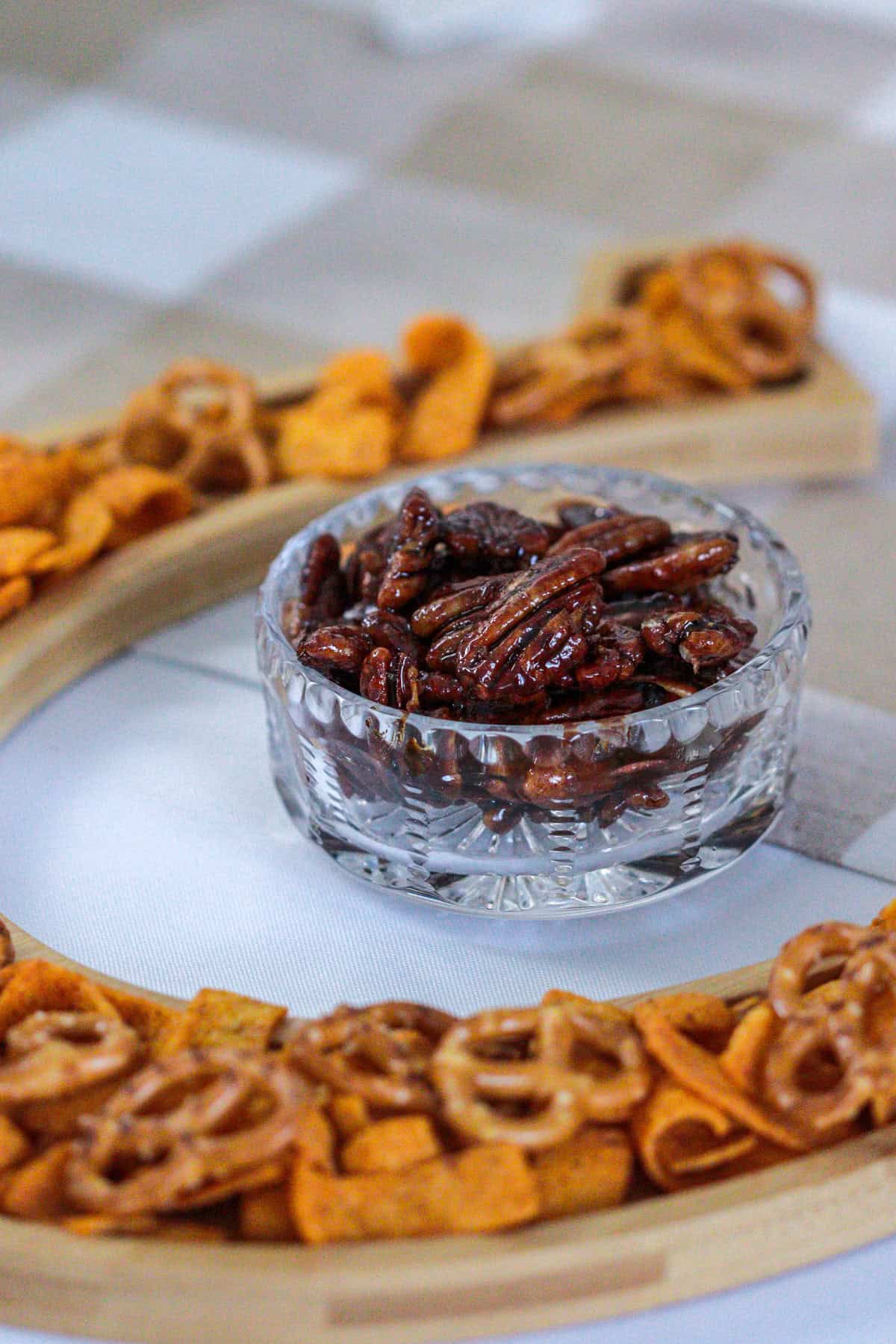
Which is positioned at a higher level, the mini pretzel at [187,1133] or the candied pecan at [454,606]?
the candied pecan at [454,606]

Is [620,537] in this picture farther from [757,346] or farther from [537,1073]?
[757,346]

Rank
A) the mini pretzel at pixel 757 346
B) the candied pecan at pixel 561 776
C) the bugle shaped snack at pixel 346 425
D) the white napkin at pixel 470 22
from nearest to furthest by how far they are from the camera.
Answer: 1. the candied pecan at pixel 561 776
2. the bugle shaped snack at pixel 346 425
3. the mini pretzel at pixel 757 346
4. the white napkin at pixel 470 22

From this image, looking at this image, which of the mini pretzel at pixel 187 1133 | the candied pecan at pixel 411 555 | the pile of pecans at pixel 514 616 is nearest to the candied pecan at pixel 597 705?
the pile of pecans at pixel 514 616

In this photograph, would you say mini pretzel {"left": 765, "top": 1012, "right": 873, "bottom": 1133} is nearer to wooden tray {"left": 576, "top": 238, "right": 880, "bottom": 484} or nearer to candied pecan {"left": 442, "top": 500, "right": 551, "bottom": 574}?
candied pecan {"left": 442, "top": 500, "right": 551, "bottom": 574}

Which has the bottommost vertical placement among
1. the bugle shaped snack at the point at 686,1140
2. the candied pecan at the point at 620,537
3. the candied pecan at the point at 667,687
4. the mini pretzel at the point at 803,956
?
the bugle shaped snack at the point at 686,1140

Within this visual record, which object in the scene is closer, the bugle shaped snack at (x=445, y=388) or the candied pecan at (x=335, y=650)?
the candied pecan at (x=335, y=650)

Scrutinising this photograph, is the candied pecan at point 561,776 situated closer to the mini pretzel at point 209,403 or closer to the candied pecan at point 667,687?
→ the candied pecan at point 667,687

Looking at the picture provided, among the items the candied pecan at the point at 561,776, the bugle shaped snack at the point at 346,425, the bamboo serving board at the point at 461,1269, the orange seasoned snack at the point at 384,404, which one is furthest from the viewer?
the bugle shaped snack at the point at 346,425
